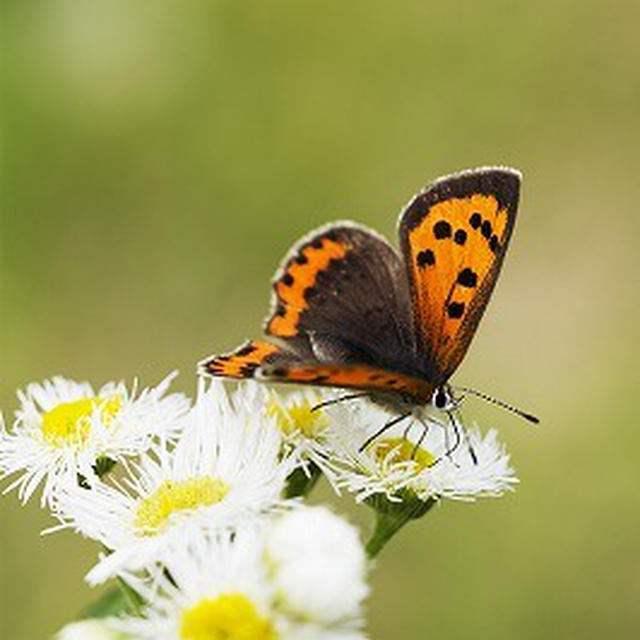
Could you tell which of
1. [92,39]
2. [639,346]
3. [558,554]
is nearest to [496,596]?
[558,554]

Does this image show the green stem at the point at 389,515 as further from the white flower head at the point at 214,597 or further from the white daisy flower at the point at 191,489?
the white flower head at the point at 214,597

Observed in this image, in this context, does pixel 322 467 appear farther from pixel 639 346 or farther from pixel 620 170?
pixel 620 170

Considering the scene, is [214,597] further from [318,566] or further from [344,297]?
[344,297]

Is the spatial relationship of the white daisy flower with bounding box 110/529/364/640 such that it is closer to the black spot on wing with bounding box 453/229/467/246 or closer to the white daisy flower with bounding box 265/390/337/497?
the white daisy flower with bounding box 265/390/337/497

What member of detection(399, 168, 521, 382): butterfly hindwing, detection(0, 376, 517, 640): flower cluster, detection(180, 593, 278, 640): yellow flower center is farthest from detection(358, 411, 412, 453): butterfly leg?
detection(180, 593, 278, 640): yellow flower center

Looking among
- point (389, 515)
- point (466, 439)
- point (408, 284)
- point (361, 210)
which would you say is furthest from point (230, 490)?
point (361, 210)

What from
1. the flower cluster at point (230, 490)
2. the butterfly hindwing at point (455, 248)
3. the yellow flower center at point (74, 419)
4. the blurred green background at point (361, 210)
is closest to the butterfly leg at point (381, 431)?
the flower cluster at point (230, 490)
